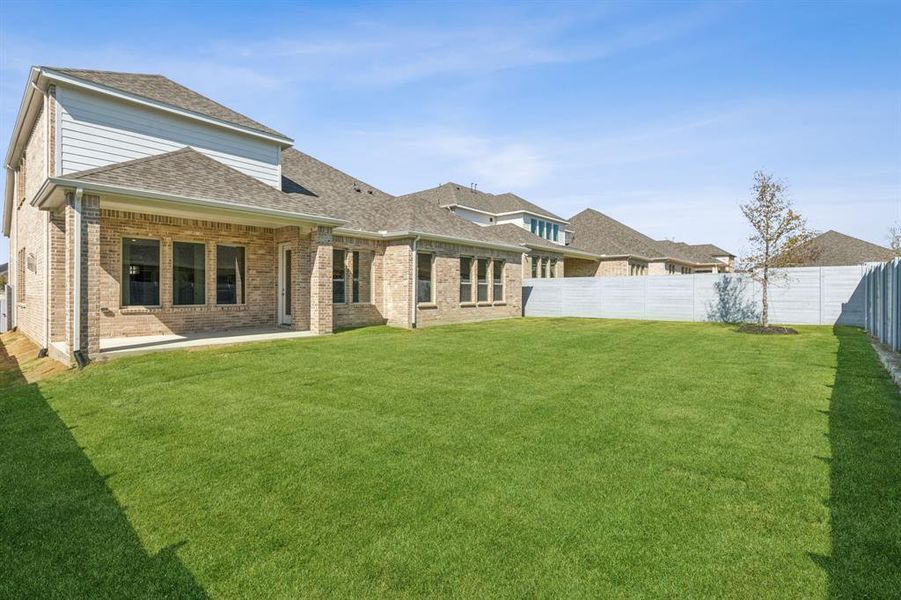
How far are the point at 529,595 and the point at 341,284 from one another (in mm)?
13557

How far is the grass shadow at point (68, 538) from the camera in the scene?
2633 mm

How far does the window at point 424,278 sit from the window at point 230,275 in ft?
18.8

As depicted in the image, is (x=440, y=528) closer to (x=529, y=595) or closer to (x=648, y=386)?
(x=529, y=595)

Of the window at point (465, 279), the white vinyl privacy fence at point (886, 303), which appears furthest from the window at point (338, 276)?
the white vinyl privacy fence at point (886, 303)

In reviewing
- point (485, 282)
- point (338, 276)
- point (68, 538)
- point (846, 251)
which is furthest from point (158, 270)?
point (846, 251)

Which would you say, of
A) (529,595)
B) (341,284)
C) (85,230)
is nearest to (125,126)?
(85,230)

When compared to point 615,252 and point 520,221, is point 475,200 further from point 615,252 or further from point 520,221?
point 615,252

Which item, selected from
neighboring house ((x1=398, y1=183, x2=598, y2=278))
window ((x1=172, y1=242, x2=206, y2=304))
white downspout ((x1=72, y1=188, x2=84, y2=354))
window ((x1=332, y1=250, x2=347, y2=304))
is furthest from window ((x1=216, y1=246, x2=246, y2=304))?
neighboring house ((x1=398, y1=183, x2=598, y2=278))

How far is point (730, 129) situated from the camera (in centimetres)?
1522

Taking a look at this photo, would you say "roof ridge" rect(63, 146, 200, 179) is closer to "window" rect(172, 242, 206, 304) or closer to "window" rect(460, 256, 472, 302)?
"window" rect(172, 242, 206, 304)

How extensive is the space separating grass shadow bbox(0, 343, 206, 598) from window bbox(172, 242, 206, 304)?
8.47 meters

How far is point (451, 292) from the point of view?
58.1 ft

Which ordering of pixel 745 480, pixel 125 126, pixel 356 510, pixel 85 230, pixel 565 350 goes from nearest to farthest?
pixel 356 510, pixel 745 480, pixel 85 230, pixel 565 350, pixel 125 126

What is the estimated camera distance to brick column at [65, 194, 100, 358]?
8852 millimetres
